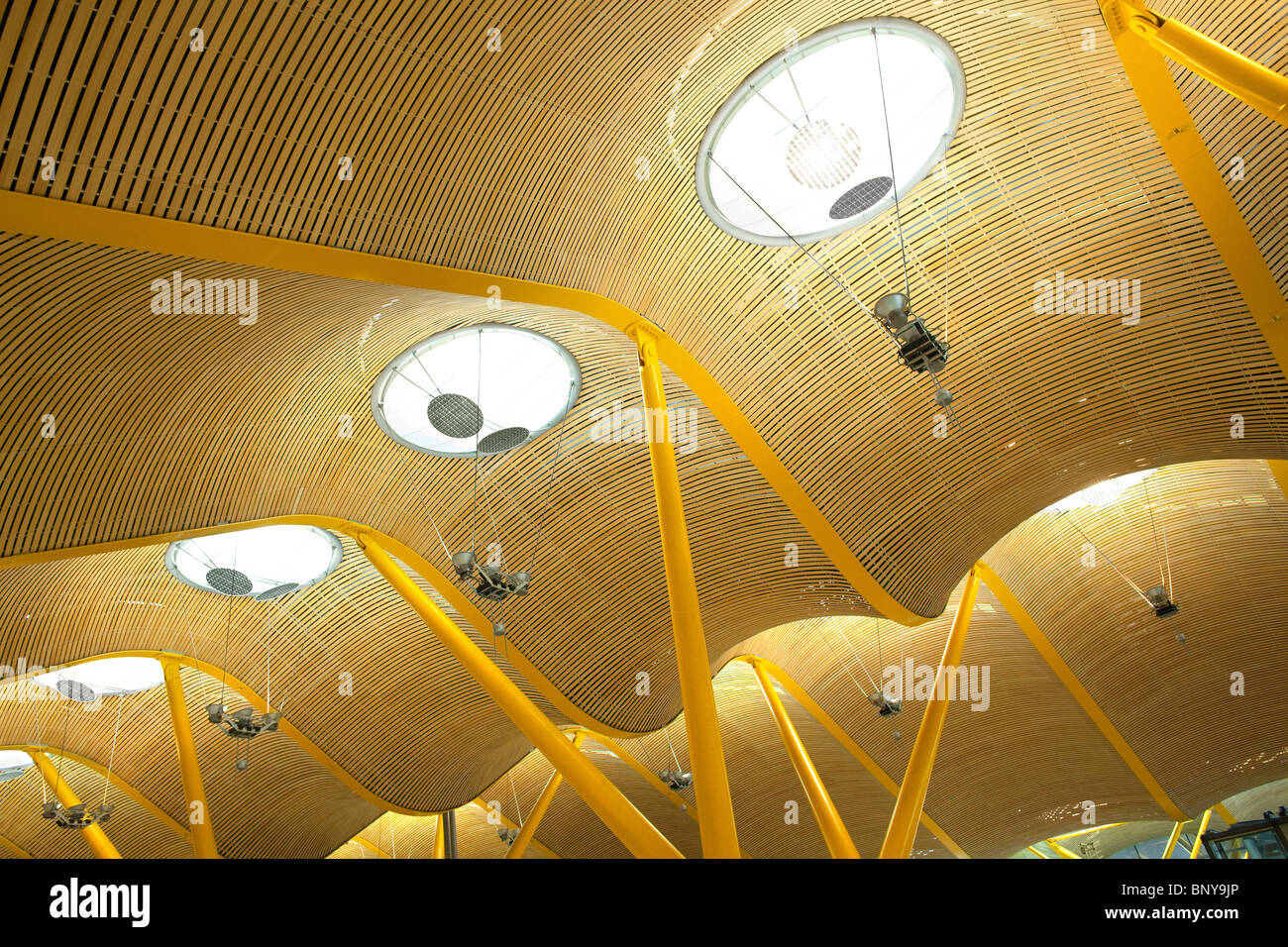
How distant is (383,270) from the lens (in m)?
10.0

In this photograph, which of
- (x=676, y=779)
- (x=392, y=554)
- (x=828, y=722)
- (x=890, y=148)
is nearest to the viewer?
(x=890, y=148)

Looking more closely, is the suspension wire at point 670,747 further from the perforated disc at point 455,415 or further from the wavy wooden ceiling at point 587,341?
the perforated disc at point 455,415

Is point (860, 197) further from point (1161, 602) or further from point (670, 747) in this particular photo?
point (670, 747)

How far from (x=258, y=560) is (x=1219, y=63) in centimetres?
1922

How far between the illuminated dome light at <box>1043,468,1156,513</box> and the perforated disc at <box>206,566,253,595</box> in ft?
63.0

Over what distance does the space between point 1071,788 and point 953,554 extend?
17.9m

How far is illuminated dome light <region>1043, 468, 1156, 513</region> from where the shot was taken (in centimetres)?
2225

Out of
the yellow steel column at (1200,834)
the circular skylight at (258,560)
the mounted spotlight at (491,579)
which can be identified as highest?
the circular skylight at (258,560)

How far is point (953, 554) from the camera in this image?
668 inches

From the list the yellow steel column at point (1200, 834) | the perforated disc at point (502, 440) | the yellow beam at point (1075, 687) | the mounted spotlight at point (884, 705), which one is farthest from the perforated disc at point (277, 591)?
the yellow steel column at point (1200, 834)

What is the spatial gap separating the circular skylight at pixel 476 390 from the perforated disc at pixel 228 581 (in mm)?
6773

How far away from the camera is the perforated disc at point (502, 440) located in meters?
17.2

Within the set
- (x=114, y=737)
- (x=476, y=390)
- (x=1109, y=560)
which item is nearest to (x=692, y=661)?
(x=476, y=390)
